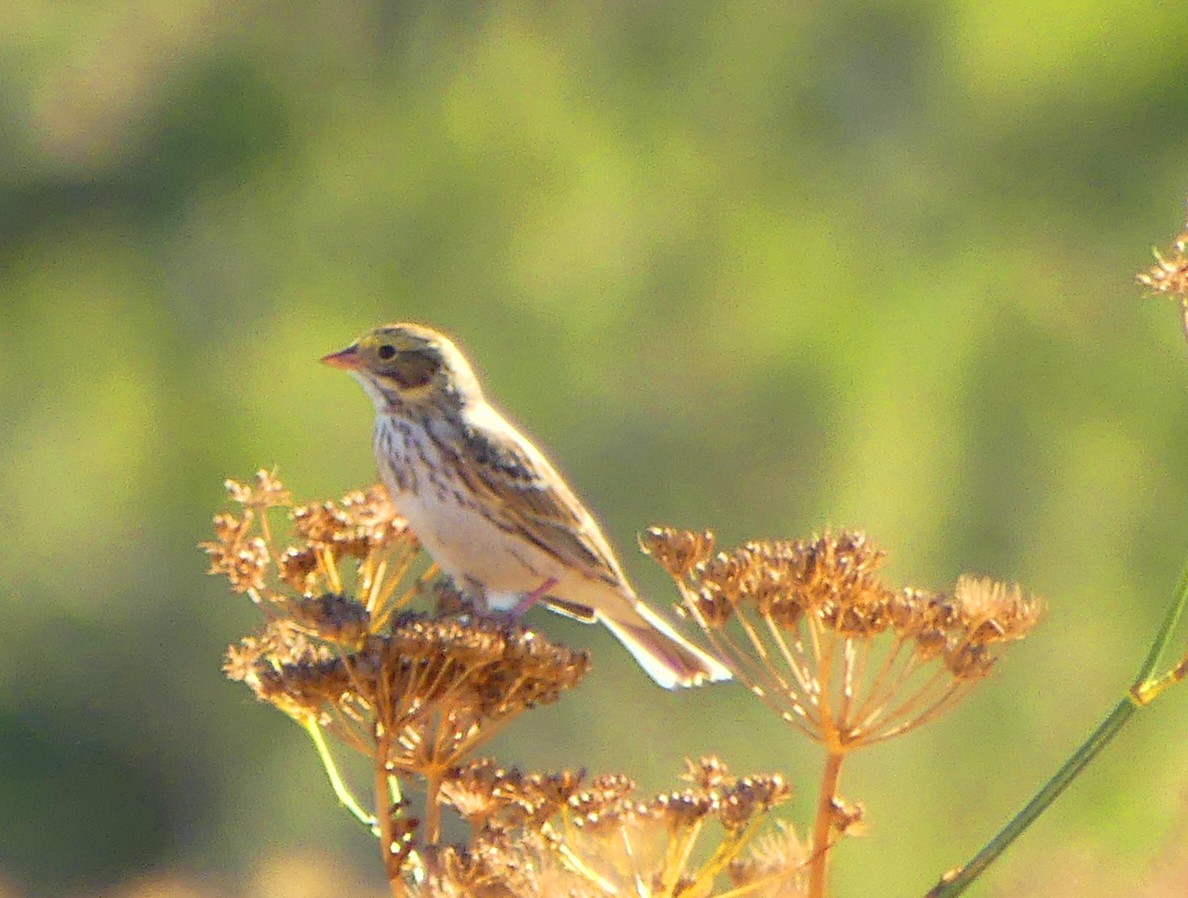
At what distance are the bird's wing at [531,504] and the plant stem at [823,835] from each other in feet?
6.54

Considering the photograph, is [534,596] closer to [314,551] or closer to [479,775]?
[314,551]

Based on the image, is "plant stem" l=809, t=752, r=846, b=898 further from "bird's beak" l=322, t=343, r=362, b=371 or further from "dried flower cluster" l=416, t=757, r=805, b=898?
"bird's beak" l=322, t=343, r=362, b=371

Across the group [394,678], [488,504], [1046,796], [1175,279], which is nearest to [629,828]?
[394,678]

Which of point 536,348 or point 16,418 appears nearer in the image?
point 536,348

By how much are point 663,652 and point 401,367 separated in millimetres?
898

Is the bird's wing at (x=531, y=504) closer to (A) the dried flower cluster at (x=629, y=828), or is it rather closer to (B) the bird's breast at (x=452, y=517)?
(B) the bird's breast at (x=452, y=517)

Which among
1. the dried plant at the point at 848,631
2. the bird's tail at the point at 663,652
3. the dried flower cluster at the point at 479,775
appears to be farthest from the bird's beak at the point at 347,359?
the dried plant at the point at 848,631

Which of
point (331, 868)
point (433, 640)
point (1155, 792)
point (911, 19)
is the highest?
point (911, 19)

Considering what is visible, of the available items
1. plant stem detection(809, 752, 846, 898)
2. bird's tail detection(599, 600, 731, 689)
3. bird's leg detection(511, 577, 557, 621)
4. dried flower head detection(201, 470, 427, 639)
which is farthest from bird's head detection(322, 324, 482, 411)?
plant stem detection(809, 752, 846, 898)

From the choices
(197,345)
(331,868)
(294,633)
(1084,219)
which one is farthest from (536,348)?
(294,633)

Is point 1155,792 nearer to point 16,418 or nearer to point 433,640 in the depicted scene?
point 433,640

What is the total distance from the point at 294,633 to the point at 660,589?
4904 mm

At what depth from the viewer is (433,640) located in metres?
2.49

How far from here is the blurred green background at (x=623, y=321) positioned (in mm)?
7250
